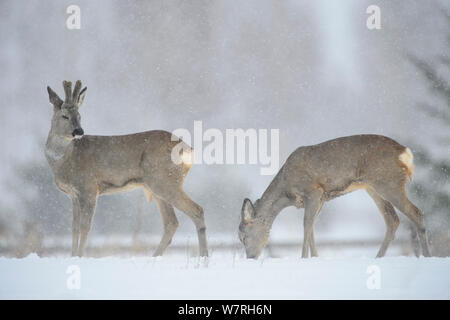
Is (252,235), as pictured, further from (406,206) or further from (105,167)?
(105,167)

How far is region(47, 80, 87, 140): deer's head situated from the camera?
27.8ft

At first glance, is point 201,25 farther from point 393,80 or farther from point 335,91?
point 393,80

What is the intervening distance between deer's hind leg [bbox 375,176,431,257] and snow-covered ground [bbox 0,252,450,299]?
3.50 feet

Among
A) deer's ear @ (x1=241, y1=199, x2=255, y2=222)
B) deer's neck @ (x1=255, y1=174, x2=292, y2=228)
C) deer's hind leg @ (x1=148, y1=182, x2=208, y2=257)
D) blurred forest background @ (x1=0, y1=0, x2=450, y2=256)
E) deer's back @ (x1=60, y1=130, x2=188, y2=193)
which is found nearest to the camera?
deer's hind leg @ (x1=148, y1=182, x2=208, y2=257)

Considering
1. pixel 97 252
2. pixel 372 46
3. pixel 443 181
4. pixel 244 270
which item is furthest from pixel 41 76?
pixel 244 270

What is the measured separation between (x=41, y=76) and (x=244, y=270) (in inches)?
709

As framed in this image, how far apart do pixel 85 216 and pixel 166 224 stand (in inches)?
51.4

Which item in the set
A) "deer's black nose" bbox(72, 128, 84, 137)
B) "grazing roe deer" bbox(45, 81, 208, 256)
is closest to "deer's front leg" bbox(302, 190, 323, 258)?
"grazing roe deer" bbox(45, 81, 208, 256)

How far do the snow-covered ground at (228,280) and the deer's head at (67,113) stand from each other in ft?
7.67

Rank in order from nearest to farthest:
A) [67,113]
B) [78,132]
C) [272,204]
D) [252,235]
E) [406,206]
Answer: [406,206]
[78,132]
[67,113]
[252,235]
[272,204]

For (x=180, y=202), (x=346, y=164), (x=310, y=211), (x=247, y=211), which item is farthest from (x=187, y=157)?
(x=346, y=164)

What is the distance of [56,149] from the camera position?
870cm

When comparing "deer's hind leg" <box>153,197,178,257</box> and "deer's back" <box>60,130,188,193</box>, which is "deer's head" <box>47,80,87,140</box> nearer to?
"deer's back" <box>60,130,188,193</box>

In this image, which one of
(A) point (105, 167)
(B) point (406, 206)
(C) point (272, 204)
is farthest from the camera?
(C) point (272, 204)
